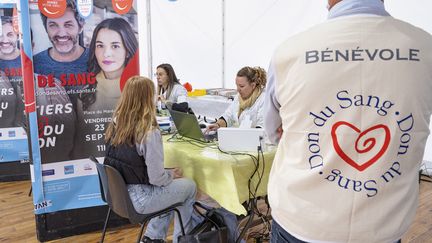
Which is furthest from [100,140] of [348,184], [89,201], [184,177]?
[348,184]

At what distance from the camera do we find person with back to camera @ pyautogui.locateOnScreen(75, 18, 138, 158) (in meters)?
2.53

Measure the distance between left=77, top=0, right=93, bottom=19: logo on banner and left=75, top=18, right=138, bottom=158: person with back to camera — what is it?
10cm

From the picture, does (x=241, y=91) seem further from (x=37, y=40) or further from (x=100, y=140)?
(x=37, y=40)

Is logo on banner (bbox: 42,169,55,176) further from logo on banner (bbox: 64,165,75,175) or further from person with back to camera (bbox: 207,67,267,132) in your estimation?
person with back to camera (bbox: 207,67,267,132)

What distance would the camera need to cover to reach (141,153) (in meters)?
1.87

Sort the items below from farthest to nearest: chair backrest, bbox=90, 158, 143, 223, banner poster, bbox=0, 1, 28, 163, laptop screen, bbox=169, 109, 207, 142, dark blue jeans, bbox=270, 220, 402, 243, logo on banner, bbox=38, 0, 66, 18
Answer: banner poster, bbox=0, 1, 28, 163, logo on banner, bbox=38, 0, 66, 18, laptop screen, bbox=169, 109, 207, 142, chair backrest, bbox=90, 158, 143, 223, dark blue jeans, bbox=270, 220, 402, 243

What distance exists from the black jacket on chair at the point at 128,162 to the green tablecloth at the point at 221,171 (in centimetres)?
29

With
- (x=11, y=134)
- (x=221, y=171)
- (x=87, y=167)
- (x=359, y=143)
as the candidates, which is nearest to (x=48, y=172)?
(x=87, y=167)

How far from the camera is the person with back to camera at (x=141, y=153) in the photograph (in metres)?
1.86

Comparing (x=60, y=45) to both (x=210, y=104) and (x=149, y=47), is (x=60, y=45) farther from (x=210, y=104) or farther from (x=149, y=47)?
(x=149, y=47)

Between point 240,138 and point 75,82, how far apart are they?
4.12ft

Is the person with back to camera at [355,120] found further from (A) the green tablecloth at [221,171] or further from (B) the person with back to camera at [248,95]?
(B) the person with back to camera at [248,95]

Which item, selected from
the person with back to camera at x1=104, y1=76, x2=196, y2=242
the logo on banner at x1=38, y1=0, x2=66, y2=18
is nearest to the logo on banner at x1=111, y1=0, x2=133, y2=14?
the logo on banner at x1=38, y1=0, x2=66, y2=18

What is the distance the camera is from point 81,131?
2562 millimetres
